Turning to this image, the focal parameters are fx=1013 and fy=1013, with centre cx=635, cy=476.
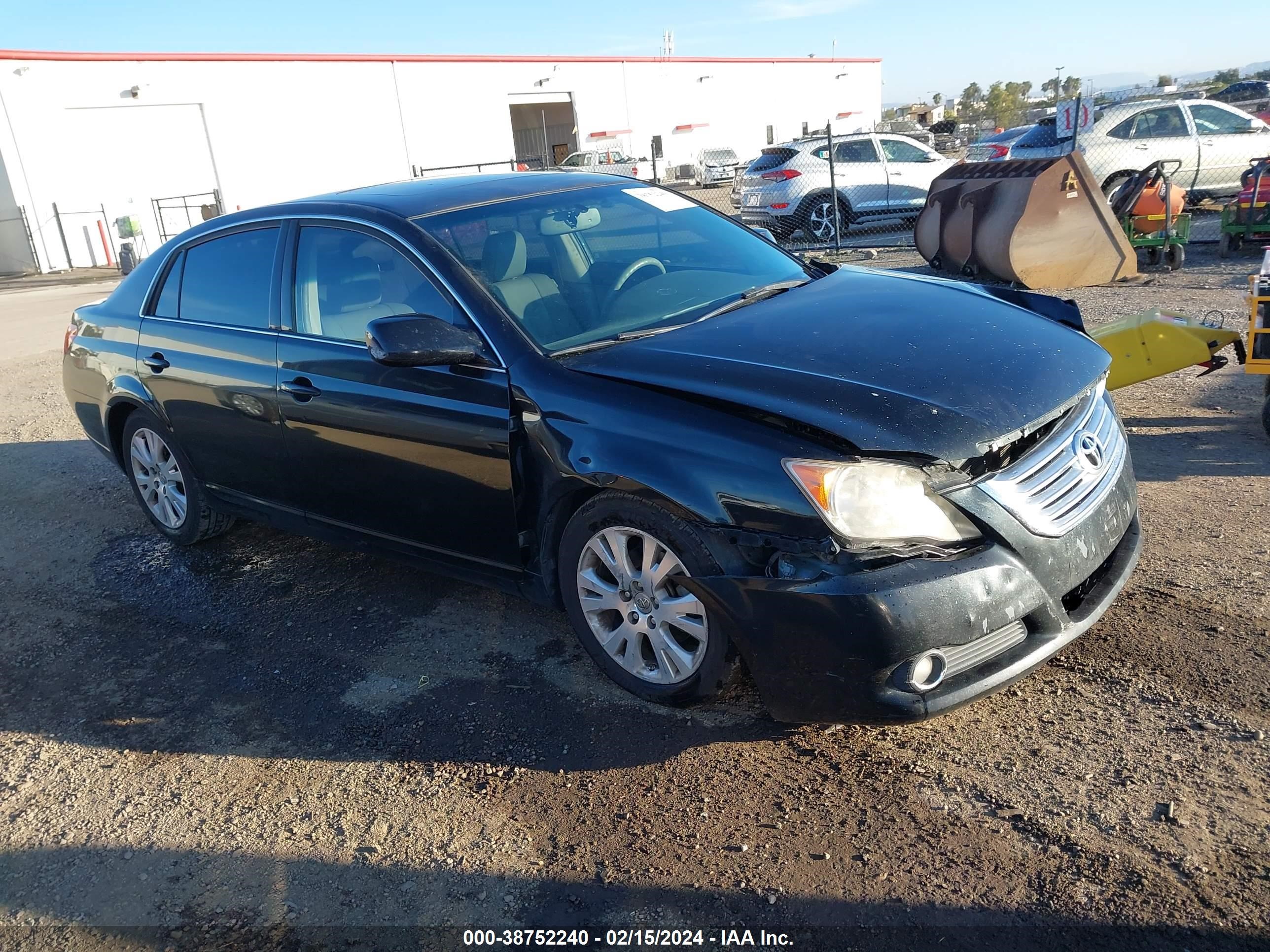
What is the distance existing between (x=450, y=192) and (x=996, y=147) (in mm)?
14602

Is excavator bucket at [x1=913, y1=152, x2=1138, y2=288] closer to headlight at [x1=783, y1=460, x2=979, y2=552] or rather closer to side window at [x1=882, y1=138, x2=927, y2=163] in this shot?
side window at [x1=882, y1=138, x2=927, y2=163]

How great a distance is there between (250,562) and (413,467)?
192 centimetres

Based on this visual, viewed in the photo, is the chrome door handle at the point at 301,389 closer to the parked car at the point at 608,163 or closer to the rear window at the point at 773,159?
the rear window at the point at 773,159

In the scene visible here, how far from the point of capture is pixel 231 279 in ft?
15.5

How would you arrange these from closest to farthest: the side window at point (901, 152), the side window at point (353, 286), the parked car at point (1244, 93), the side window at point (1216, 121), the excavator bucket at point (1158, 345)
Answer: the side window at point (353, 286)
the excavator bucket at point (1158, 345)
the side window at point (1216, 121)
the side window at point (901, 152)
the parked car at point (1244, 93)

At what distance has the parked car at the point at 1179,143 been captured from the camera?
14.2 meters

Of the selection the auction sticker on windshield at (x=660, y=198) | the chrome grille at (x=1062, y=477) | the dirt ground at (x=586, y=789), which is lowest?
the dirt ground at (x=586, y=789)

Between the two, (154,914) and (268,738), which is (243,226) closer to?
(268,738)

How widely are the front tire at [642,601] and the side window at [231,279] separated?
2001 mm

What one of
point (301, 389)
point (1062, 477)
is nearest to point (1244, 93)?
point (1062, 477)

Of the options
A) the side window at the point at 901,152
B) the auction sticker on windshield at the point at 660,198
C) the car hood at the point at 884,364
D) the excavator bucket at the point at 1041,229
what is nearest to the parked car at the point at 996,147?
the side window at the point at 901,152

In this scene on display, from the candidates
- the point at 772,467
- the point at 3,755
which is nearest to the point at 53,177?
the point at 3,755

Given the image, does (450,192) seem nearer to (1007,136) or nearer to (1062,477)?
(1062,477)

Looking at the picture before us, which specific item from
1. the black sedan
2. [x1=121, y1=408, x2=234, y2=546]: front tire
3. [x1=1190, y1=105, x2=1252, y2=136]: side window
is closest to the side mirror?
the black sedan
